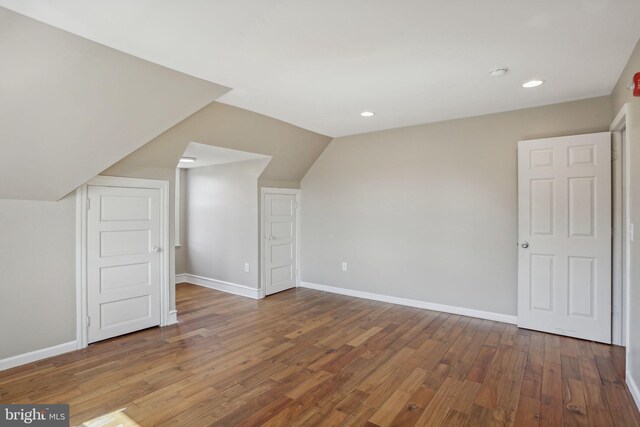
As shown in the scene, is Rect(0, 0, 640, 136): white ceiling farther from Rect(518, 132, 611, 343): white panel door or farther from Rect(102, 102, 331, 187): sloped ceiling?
Rect(518, 132, 611, 343): white panel door

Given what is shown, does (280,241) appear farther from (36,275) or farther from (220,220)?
(36,275)

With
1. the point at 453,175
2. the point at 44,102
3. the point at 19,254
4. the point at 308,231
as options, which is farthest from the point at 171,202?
the point at 453,175

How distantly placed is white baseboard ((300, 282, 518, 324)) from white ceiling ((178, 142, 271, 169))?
228 centimetres

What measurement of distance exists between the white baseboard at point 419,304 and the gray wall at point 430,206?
0.20 ft

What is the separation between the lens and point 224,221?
5402mm

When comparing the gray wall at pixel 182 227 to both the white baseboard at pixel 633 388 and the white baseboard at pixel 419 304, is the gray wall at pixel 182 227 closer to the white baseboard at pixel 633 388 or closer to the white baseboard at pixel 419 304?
the white baseboard at pixel 419 304

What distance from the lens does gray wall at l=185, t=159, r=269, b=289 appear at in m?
5.01

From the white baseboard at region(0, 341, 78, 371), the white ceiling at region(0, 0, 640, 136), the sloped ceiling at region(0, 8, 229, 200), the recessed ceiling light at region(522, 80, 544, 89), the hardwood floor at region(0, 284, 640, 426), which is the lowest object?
the hardwood floor at region(0, 284, 640, 426)

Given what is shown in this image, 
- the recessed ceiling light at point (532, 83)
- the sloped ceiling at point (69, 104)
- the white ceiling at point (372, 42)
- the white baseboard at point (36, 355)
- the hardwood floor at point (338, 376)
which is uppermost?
the recessed ceiling light at point (532, 83)

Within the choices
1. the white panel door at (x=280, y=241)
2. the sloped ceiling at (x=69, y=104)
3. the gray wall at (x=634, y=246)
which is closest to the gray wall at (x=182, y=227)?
the white panel door at (x=280, y=241)

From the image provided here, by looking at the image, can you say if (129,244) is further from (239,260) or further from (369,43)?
(369,43)

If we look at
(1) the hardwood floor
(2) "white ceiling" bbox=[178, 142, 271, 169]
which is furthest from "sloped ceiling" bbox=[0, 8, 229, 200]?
(1) the hardwood floor

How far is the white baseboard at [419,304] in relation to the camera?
12.7ft

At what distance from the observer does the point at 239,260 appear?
5.20 metres
